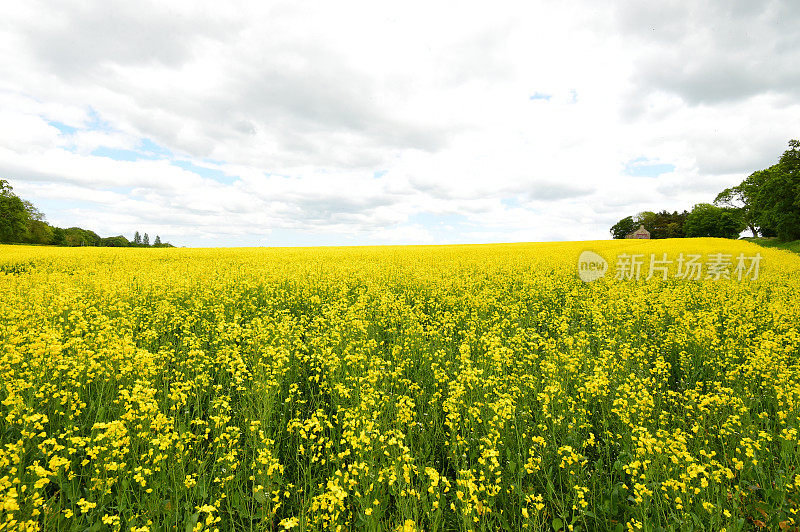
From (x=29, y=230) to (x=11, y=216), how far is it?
35.8 ft

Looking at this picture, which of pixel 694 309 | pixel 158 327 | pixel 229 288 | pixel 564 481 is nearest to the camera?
pixel 564 481

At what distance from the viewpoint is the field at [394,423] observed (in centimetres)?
334

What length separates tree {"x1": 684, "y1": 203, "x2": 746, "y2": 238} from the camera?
75.4 meters

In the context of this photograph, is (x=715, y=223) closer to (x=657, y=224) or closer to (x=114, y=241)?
(x=657, y=224)

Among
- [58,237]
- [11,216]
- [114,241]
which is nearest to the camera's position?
[11,216]

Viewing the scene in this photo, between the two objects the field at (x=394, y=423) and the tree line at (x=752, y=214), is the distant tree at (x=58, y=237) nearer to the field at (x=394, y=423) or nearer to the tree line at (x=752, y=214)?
the field at (x=394, y=423)

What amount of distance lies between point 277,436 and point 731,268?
2389cm

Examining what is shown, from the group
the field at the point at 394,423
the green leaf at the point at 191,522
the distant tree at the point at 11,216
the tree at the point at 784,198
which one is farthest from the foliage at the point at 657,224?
the distant tree at the point at 11,216

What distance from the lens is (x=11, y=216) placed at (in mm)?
64125

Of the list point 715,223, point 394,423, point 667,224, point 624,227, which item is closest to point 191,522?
point 394,423

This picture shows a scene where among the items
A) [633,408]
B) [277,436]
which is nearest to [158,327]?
[277,436]

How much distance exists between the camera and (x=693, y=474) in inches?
119

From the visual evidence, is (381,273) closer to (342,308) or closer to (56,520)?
(342,308)

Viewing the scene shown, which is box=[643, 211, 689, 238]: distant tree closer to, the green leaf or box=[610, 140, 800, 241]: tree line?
box=[610, 140, 800, 241]: tree line
